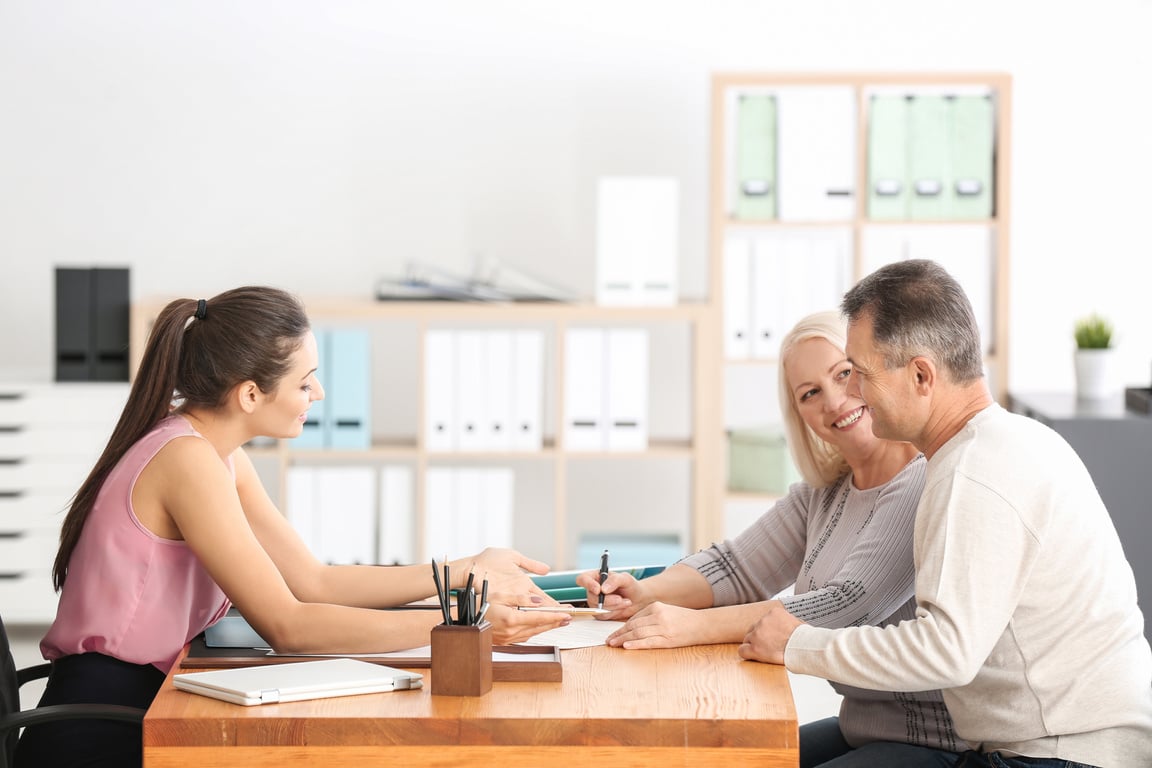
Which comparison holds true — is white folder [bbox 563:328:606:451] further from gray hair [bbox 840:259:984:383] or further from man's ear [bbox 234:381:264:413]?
gray hair [bbox 840:259:984:383]

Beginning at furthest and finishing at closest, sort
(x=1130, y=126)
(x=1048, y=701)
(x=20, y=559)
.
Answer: (x=1130, y=126) < (x=20, y=559) < (x=1048, y=701)

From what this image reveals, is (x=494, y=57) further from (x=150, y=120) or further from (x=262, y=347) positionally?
(x=262, y=347)

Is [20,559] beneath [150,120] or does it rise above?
beneath

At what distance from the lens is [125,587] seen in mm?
2020

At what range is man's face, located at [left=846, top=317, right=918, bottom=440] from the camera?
1823 millimetres

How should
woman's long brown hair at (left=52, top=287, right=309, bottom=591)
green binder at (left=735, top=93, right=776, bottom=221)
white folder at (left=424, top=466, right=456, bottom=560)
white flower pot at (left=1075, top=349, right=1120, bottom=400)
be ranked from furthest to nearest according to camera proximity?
white folder at (left=424, top=466, right=456, bottom=560)
green binder at (left=735, top=93, right=776, bottom=221)
white flower pot at (left=1075, top=349, right=1120, bottom=400)
woman's long brown hair at (left=52, top=287, right=309, bottom=591)

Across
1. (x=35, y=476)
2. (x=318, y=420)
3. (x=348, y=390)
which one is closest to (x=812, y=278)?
(x=348, y=390)

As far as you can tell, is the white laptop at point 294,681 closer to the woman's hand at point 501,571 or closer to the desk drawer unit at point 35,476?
the woman's hand at point 501,571

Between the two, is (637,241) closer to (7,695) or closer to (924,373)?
(924,373)

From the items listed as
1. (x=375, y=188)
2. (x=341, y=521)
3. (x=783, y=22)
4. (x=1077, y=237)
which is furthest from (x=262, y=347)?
(x=1077, y=237)

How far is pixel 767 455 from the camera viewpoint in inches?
181

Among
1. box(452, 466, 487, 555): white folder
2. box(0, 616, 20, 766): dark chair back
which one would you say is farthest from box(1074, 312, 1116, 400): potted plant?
box(0, 616, 20, 766): dark chair back

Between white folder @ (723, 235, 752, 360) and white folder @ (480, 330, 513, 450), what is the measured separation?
768 millimetres

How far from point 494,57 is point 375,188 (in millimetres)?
672
